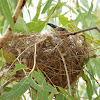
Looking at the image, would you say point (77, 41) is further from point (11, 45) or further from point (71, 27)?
point (11, 45)

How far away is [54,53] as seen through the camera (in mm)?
1000

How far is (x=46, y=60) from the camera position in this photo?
1.01m

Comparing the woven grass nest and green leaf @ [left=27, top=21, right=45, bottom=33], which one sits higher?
green leaf @ [left=27, top=21, right=45, bottom=33]

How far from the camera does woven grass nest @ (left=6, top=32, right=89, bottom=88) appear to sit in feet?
3.26

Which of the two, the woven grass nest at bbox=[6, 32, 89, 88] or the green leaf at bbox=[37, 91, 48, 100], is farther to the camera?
the woven grass nest at bbox=[6, 32, 89, 88]

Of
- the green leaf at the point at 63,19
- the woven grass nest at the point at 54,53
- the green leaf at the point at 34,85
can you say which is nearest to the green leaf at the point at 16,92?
the green leaf at the point at 34,85

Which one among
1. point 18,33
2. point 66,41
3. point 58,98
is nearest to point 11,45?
point 18,33

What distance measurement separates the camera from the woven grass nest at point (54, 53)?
0.99m

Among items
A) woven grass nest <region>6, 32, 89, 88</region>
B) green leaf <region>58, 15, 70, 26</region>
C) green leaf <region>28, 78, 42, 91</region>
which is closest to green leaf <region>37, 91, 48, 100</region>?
green leaf <region>28, 78, 42, 91</region>

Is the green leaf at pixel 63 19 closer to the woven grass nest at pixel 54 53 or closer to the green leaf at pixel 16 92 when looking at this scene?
the woven grass nest at pixel 54 53

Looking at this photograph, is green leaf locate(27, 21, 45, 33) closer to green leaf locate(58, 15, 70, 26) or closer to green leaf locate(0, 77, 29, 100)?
green leaf locate(58, 15, 70, 26)

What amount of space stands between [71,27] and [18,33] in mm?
338

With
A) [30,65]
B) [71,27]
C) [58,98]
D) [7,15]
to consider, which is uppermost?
[7,15]

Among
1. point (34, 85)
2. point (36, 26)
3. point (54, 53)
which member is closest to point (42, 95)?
point (34, 85)
